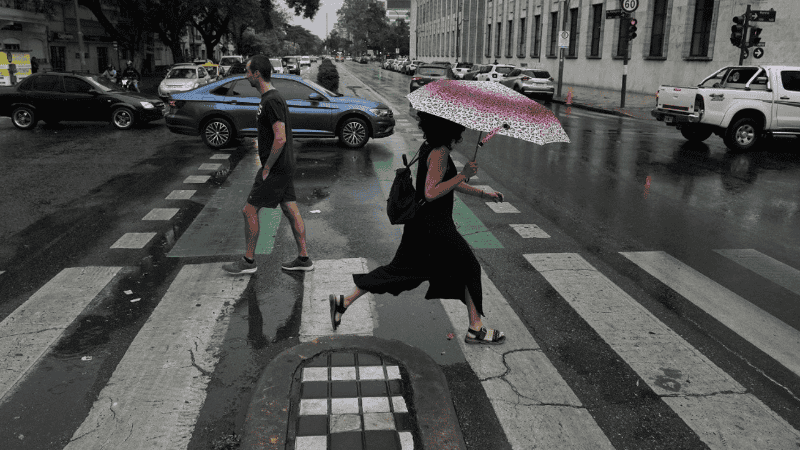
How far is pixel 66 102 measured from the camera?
56.0 feet

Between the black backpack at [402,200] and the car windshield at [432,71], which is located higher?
the car windshield at [432,71]

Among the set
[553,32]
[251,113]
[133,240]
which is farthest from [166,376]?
Result: [553,32]

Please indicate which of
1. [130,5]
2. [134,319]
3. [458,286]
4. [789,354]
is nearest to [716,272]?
[789,354]

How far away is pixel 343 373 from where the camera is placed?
3920 millimetres

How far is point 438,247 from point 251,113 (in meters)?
10.1

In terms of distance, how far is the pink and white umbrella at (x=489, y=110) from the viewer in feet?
12.1

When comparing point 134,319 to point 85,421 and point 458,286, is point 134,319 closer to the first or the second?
point 85,421

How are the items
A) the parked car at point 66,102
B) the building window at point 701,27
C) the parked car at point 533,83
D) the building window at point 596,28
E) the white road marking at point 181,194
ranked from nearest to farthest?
1. the white road marking at point 181,194
2. the parked car at point 66,102
3. the building window at point 701,27
4. the parked car at point 533,83
5. the building window at point 596,28

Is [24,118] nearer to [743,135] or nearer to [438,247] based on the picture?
[438,247]

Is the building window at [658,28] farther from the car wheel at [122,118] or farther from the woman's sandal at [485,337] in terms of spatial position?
the woman's sandal at [485,337]

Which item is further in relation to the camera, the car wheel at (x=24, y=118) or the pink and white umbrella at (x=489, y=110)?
the car wheel at (x=24, y=118)

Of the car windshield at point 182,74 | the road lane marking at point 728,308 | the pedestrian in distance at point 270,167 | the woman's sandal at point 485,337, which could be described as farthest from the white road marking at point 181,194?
the car windshield at point 182,74

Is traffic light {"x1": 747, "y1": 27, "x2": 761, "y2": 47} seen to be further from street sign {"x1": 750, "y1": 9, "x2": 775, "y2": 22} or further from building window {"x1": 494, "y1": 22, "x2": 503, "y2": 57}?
building window {"x1": 494, "y1": 22, "x2": 503, "y2": 57}

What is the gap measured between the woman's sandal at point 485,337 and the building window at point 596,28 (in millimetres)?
36700
